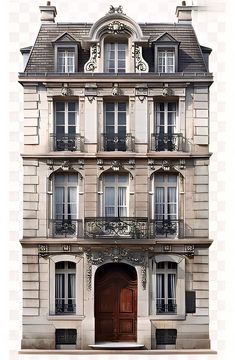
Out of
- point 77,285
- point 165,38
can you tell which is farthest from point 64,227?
point 165,38

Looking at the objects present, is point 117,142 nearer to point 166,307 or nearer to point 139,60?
point 139,60

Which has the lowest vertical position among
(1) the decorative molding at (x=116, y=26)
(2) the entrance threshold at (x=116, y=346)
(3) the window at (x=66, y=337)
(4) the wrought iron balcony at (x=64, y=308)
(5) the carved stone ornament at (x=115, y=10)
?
(2) the entrance threshold at (x=116, y=346)

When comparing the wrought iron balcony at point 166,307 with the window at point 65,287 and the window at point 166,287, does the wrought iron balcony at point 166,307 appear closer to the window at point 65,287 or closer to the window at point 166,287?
the window at point 166,287

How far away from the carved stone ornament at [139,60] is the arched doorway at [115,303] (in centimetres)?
625

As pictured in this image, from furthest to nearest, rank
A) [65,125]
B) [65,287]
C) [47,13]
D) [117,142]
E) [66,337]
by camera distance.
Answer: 1. [47,13]
2. [65,125]
3. [117,142]
4. [65,287]
5. [66,337]

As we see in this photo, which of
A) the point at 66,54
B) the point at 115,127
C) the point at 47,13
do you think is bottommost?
the point at 115,127

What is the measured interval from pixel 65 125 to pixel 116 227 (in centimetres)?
365

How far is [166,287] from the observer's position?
23938mm

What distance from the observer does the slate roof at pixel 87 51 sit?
→ 24.3m

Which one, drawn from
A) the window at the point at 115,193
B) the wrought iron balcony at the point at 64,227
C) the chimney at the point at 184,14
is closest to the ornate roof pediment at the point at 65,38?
the chimney at the point at 184,14

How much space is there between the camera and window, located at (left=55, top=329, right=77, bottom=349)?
23547 mm

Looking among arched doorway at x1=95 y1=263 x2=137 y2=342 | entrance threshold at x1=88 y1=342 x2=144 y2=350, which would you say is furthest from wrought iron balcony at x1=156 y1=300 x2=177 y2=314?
entrance threshold at x1=88 y1=342 x2=144 y2=350

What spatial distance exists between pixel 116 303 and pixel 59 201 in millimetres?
3677
